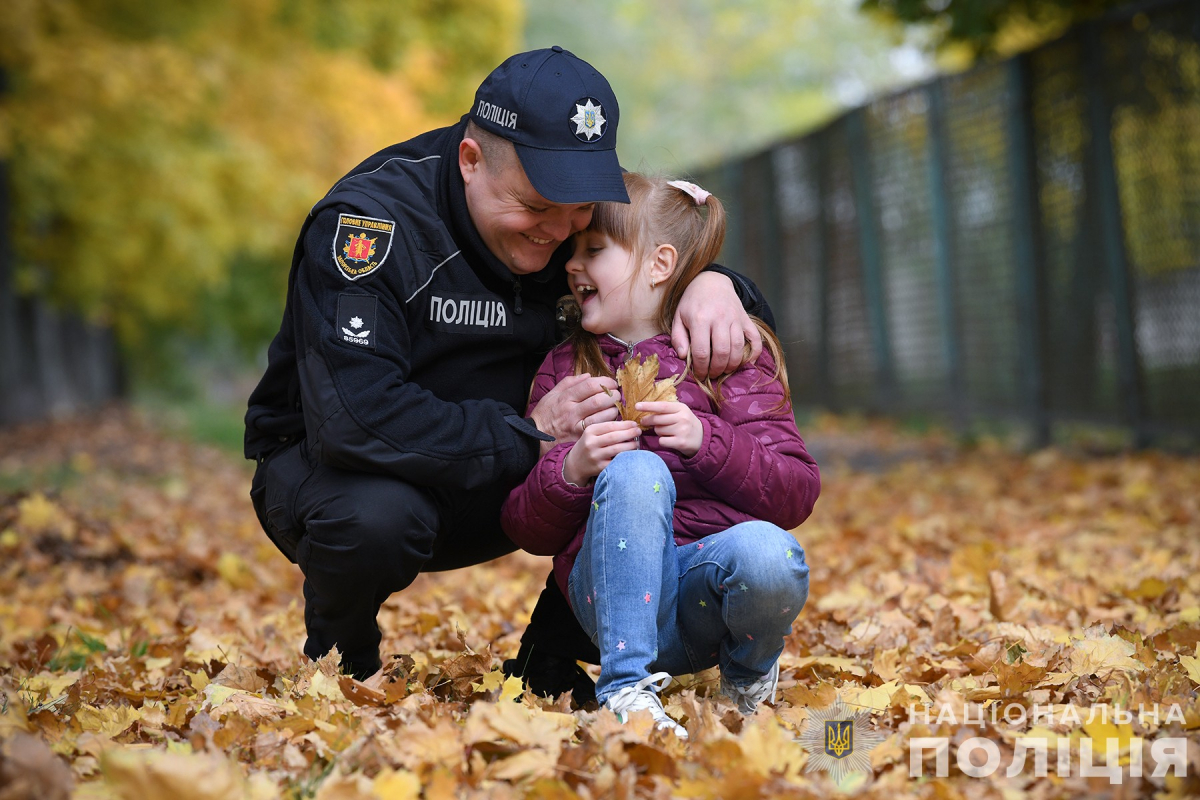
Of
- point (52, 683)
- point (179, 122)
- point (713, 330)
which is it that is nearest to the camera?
point (713, 330)

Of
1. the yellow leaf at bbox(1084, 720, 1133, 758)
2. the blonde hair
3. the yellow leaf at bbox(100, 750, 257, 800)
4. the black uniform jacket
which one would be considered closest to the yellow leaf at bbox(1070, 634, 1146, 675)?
the yellow leaf at bbox(1084, 720, 1133, 758)

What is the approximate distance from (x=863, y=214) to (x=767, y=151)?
2834mm

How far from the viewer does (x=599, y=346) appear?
298cm

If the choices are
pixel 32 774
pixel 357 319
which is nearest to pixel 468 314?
pixel 357 319

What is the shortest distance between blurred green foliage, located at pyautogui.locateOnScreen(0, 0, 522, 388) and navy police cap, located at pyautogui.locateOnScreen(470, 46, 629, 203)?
8487 millimetres

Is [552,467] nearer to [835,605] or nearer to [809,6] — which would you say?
[835,605]

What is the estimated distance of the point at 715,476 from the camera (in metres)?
2.65

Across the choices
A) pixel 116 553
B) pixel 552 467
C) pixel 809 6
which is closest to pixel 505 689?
pixel 552 467

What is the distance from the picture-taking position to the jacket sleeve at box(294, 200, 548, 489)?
271cm

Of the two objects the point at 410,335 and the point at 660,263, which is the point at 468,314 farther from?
the point at 660,263

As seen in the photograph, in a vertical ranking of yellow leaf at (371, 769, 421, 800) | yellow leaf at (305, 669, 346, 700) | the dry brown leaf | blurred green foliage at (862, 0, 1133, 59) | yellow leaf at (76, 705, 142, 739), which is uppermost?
blurred green foliage at (862, 0, 1133, 59)

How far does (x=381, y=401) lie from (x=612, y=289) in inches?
24.2

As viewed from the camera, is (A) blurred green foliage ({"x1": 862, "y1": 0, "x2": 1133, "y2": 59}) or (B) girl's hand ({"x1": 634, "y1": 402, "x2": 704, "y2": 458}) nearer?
(B) girl's hand ({"x1": 634, "y1": 402, "x2": 704, "y2": 458})

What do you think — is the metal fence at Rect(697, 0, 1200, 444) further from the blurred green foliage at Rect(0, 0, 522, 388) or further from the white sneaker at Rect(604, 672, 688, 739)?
the blurred green foliage at Rect(0, 0, 522, 388)
